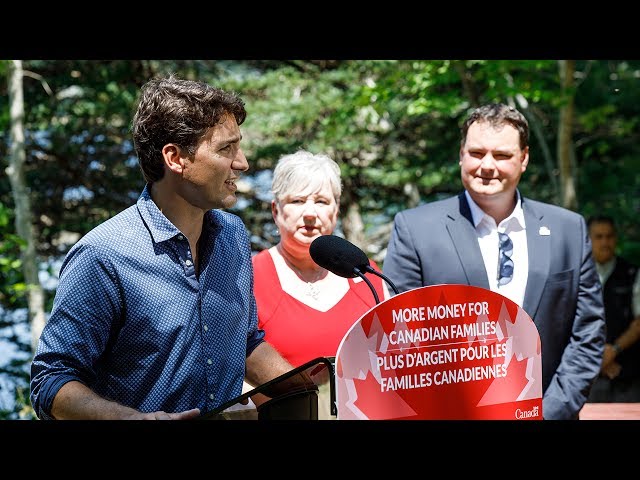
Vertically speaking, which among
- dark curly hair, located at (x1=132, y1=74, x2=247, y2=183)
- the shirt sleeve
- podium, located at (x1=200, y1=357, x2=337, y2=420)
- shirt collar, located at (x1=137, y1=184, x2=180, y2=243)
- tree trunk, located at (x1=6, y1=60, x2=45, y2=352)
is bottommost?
podium, located at (x1=200, y1=357, x2=337, y2=420)

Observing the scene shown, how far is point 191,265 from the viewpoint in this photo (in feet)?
7.55

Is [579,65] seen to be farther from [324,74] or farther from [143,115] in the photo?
[143,115]

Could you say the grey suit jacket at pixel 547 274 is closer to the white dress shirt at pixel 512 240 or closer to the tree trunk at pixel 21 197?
the white dress shirt at pixel 512 240

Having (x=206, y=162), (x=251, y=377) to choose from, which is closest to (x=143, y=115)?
(x=206, y=162)

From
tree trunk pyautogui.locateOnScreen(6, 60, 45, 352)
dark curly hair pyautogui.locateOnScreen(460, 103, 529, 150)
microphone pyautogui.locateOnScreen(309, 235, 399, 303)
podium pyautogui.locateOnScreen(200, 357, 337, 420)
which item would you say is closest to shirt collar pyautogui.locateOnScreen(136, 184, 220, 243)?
microphone pyautogui.locateOnScreen(309, 235, 399, 303)

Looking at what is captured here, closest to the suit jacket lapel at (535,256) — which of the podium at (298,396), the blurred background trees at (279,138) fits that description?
the podium at (298,396)

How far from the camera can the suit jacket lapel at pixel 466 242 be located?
345 centimetres

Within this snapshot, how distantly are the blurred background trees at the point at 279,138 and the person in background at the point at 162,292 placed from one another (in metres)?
8.57

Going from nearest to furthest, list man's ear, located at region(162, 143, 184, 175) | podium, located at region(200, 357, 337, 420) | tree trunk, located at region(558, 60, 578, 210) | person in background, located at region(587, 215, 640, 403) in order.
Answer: podium, located at region(200, 357, 337, 420) → man's ear, located at region(162, 143, 184, 175) → person in background, located at region(587, 215, 640, 403) → tree trunk, located at region(558, 60, 578, 210)

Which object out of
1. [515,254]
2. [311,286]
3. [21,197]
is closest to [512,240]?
[515,254]

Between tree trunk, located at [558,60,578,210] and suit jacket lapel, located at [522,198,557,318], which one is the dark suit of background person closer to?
suit jacket lapel, located at [522,198,557,318]

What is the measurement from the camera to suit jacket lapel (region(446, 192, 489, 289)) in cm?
345

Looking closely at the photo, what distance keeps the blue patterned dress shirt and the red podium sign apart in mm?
582
